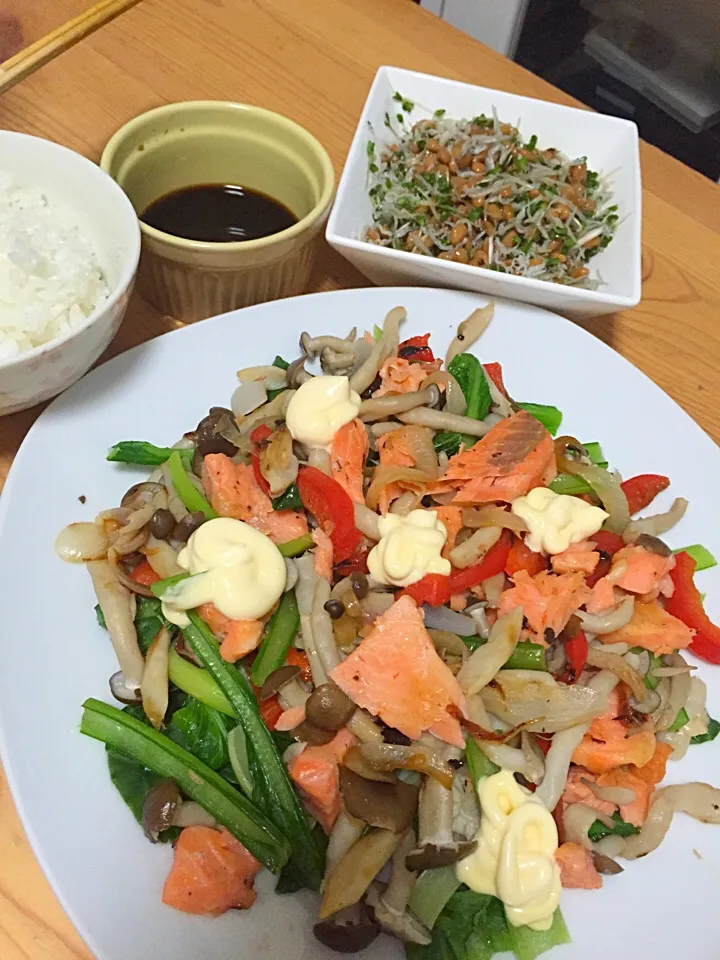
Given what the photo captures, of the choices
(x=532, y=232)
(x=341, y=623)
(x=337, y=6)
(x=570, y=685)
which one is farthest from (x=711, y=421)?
(x=337, y=6)

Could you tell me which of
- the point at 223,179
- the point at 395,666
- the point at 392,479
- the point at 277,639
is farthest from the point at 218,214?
the point at 395,666

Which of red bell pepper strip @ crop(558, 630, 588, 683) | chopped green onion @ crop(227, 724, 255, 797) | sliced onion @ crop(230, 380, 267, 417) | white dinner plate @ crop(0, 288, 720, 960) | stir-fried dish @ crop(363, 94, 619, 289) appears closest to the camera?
white dinner plate @ crop(0, 288, 720, 960)

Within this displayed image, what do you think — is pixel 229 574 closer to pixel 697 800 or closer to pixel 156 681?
pixel 156 681

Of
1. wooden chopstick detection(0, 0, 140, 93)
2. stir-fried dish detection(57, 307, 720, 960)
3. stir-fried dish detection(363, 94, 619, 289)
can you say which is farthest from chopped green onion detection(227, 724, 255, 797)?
wooden chopstick detection(0, 0, 140, 93)

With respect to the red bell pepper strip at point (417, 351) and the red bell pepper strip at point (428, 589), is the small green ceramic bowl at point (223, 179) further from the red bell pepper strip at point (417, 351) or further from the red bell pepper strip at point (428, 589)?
the red bell pepper strip at point (428, 589)

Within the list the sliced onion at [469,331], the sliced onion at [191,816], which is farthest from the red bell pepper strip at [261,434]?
the sliced onion at [191,816]

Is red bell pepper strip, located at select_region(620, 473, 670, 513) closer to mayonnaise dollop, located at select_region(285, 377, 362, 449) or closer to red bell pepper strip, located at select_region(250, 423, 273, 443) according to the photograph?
mayonnaise dollop, located at select_region(285, 377, 362, 449)
